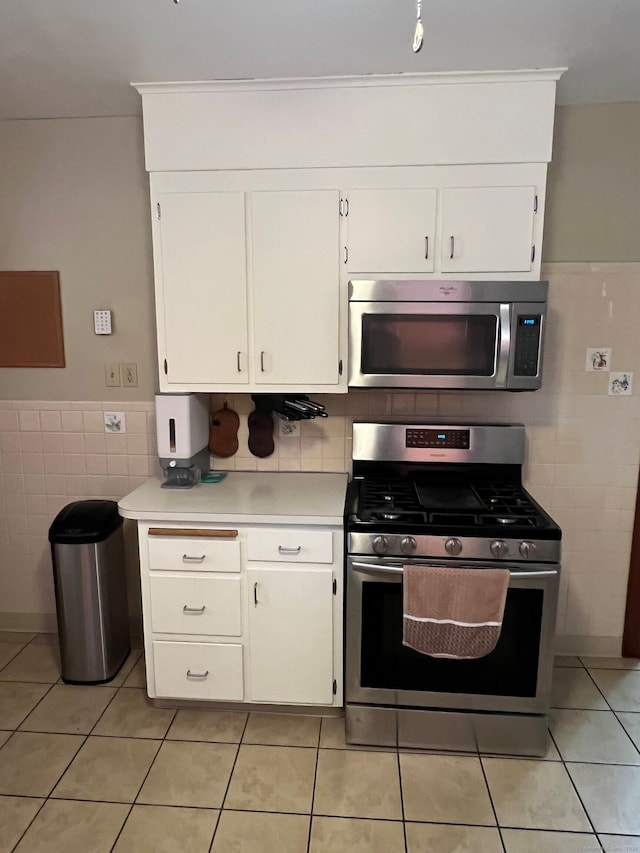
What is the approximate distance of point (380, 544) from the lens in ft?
6.90

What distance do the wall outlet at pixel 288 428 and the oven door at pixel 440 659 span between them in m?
0.79

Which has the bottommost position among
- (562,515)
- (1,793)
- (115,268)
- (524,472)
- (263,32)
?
(1,793)

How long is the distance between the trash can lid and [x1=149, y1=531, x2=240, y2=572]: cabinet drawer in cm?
40

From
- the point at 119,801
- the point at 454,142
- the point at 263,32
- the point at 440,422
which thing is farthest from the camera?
the point at 440,422

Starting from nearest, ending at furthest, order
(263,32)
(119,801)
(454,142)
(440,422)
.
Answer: (263,32) < (119,801) < (454,142) < (440,422)

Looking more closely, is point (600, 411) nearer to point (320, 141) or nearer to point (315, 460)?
point (315, 460)

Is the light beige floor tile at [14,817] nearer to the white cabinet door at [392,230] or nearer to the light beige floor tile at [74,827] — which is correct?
the light beige floor tile at [74,827]

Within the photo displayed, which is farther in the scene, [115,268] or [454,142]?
[115,268]

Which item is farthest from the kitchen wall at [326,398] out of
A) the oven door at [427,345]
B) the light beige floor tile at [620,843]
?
the light beige floor tile at [620,843]

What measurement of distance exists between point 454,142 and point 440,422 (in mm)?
1129

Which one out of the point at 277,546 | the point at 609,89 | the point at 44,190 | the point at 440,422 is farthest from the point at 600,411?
the point at 44,190

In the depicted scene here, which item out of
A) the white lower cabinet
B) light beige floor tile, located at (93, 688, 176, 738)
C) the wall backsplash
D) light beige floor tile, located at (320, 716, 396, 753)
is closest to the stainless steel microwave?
the wall backsplash

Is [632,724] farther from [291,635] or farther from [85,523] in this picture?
[85,523]

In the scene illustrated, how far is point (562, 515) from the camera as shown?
2.73m
